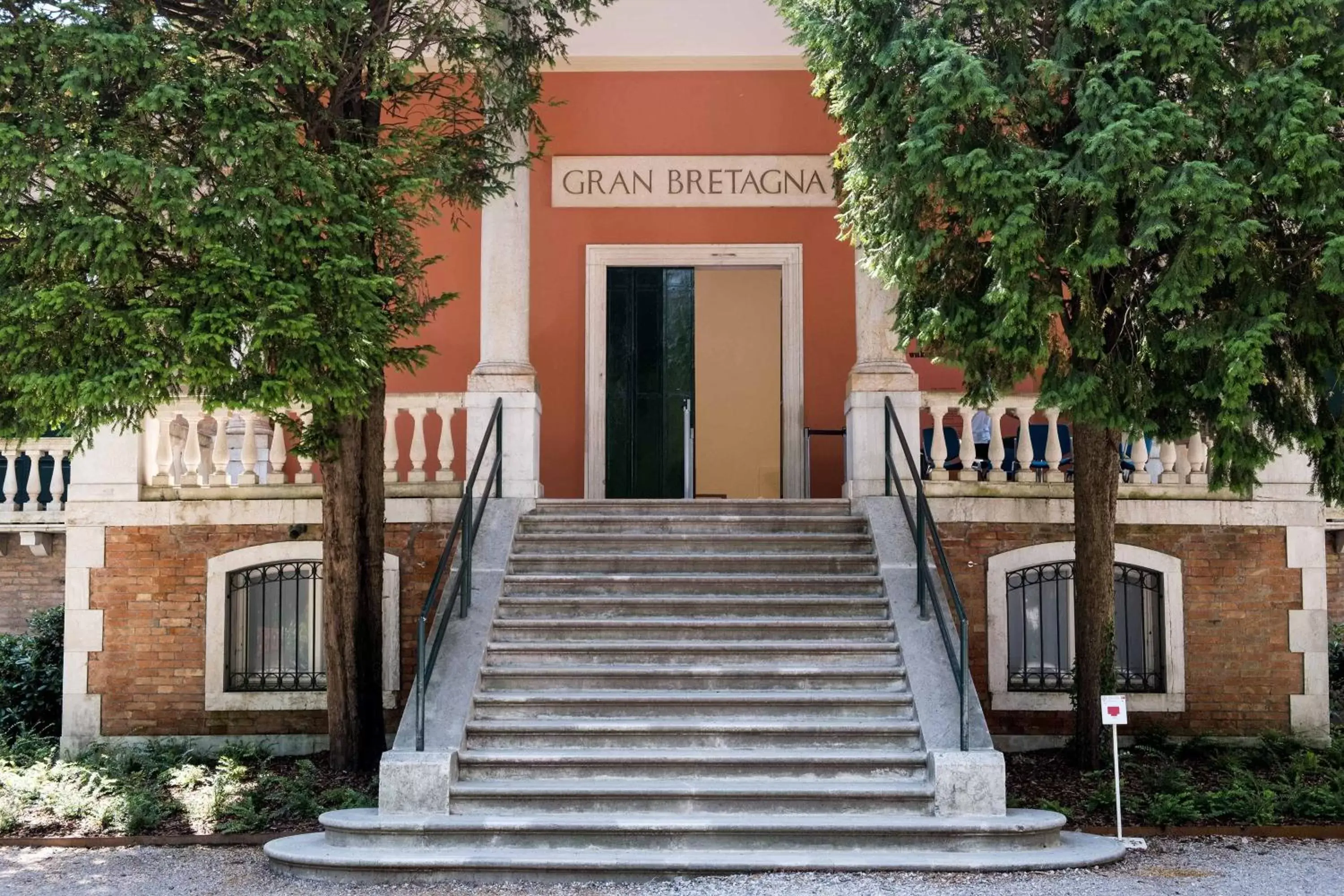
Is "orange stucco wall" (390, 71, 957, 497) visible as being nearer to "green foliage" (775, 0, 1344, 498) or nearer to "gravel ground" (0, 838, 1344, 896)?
"green foliage" (775, 0, 1344, 498)

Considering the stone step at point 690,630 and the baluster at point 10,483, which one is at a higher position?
the baluster at point 10,483

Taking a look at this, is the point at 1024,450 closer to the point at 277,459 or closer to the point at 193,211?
the point at 277,459

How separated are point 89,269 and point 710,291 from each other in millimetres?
9346

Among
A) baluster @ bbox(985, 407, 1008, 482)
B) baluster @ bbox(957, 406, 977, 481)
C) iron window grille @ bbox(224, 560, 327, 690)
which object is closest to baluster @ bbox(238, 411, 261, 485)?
iron window grille @ bbox(224, 560, 327, 690)

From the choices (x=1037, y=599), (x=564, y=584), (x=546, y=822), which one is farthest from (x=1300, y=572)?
(x=546, y=822)

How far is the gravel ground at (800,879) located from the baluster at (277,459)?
3.53 meters

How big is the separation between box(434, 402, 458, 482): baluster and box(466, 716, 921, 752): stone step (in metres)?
3.11

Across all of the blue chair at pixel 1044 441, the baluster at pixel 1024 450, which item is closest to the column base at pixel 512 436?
the baluster at pixel 1024 450

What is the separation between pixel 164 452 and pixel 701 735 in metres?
5.48

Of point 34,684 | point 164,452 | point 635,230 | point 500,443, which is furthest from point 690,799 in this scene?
point 635,230

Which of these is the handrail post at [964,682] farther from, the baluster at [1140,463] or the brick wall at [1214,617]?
the baluster at [1140,463]

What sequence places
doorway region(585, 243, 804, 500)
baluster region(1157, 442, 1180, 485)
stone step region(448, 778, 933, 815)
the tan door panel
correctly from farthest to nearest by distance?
the tan door panel → doorway region(585, 243, 804, 500) → baluster region(1157, 442, 1180, 485) → stone step region(448, 778, 933, 815)

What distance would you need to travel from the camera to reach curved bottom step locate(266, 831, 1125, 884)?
661cm

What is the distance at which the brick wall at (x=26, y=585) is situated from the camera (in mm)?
12836
